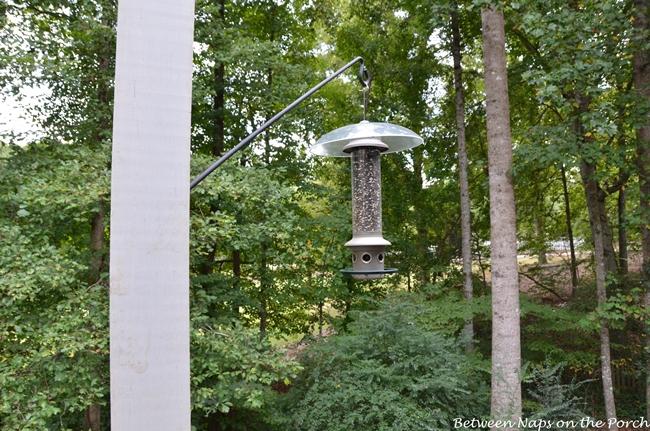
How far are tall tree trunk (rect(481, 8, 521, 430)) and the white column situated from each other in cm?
453

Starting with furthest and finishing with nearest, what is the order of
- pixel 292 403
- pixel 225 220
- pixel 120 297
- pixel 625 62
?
pixel 292 403 < pixel 625 62 < pixel 225 220 < pixel 120 297

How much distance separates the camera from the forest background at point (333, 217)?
3873 mm

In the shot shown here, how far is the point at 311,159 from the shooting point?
8180mm

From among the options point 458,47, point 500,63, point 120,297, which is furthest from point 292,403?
point 458,47

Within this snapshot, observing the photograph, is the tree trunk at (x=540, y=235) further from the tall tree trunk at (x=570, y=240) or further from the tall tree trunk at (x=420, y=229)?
the tall tree trunk at (x=420, y=229)

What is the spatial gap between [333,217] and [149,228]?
251 inches

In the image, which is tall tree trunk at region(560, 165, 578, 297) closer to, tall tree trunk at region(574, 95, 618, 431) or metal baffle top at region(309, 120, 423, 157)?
tall tree trunk at region(574, 95, 618, 431)

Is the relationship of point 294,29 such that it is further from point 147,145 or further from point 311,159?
point 147,145

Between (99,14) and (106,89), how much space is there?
801 mm

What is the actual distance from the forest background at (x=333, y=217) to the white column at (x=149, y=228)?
2.90 m

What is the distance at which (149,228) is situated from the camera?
103 cm

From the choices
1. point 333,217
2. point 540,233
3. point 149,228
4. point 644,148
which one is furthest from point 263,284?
point 149,228

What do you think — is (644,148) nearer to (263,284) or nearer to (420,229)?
(420,229)

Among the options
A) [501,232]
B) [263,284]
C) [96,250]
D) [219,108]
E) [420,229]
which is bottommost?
[263,284]
